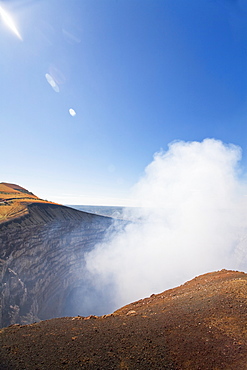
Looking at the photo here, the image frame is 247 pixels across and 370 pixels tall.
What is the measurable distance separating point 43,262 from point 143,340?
2408 centimetres

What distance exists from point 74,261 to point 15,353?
103 feet

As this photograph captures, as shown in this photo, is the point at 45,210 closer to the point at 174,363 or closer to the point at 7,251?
the point at 7,251

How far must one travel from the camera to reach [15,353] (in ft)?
16.9

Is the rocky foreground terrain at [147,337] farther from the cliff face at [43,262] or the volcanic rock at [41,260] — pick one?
the volcanic rock at [41,260]

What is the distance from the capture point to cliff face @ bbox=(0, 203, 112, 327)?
18.0m

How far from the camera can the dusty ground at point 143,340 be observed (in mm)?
4723

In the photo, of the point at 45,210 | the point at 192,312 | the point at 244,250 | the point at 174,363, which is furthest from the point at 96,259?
the point at 244,250

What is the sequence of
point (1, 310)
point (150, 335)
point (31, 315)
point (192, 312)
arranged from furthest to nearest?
point (31, 315) < point (1, 310) < point (192, 312) < point (150, 335)

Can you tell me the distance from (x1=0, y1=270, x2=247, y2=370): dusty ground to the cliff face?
1343 centimetres

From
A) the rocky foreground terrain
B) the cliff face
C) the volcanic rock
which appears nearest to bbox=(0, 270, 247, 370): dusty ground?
the rocky foreground terrain

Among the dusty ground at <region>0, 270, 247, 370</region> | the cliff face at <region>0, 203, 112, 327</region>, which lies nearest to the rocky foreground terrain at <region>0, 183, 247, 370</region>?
the dusty ground at <region>0, 270, 247, 370</region>

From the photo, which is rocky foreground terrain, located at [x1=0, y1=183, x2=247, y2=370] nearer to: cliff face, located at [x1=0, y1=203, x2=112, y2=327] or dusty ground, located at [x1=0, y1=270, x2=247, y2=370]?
dusty ground, located at [x1=0, y1=270, x2=247, y2=370]

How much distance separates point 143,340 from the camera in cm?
575

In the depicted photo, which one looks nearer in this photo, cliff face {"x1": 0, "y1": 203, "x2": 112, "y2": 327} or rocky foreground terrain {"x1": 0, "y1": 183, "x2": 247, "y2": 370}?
rocky foreground terrain {"x1": 0, "y1": 183, "x2": 247, "y2": 370}
